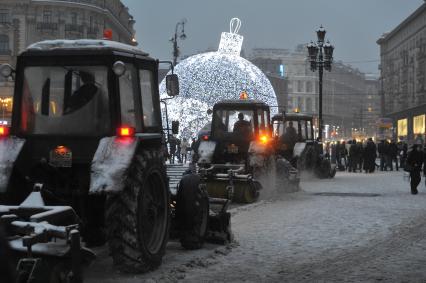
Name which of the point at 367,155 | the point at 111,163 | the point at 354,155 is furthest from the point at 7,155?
the point at 354,155

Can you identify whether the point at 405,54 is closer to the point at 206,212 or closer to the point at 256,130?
the point at 256,130

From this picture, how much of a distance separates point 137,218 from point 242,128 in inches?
390

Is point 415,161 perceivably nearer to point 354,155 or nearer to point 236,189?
point 236,189

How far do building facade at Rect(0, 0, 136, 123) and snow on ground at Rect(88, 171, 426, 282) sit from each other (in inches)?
2254

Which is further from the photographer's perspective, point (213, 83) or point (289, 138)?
point (213, 83)

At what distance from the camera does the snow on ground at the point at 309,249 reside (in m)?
7.25

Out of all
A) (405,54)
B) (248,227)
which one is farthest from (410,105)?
(248,227)

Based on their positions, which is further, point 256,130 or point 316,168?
point 316,168

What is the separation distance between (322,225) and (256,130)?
5.76 m

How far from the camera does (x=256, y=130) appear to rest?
54.5ft

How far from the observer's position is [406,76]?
299ft

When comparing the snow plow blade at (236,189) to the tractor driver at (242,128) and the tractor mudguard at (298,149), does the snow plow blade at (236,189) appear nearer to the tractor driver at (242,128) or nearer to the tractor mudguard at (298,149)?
the tractor driver at (242,128)

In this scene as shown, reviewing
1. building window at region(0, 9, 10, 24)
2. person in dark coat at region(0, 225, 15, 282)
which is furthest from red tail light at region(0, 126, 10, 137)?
building window at region(0, 9, 10, 24)

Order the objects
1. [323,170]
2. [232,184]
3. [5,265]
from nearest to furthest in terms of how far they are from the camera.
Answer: [5,265] → [232,184] → [323,170]
